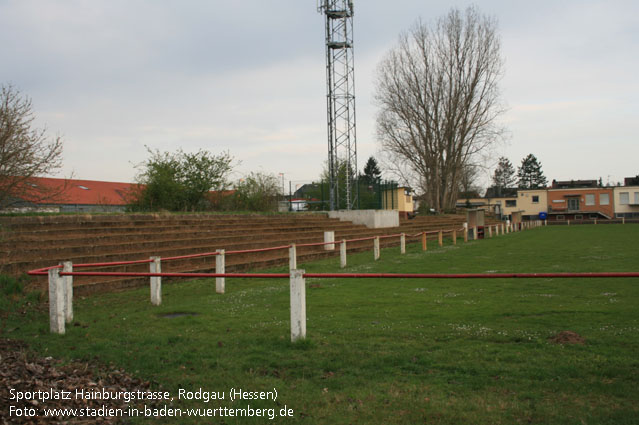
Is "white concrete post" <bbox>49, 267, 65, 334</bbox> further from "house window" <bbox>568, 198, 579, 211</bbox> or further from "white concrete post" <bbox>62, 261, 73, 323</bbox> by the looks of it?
"house window" <bbox>568, 198, 579, 211</bbox>

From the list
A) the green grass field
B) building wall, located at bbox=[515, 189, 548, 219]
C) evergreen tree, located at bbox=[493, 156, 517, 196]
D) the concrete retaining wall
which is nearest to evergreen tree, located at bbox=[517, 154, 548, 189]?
evergreen tree, located at bbox=[493, 156, 517, 196]

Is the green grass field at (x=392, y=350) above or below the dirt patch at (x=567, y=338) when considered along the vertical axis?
below

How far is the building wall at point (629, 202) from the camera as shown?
239 feet

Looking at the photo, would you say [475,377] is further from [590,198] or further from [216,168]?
[590,198]

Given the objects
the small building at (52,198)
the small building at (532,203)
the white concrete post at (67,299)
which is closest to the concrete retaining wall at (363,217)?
the small building at (52,198)

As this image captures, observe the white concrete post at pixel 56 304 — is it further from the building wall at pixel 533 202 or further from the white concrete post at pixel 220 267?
the building wall at pixel 533 202

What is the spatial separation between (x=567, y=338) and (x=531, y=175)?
12946 centimetres

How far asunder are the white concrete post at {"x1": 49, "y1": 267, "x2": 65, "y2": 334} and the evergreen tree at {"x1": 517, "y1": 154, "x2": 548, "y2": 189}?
12877cm

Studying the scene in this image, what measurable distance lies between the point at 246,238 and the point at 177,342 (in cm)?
1050

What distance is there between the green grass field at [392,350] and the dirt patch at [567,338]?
9cm

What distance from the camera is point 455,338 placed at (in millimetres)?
5430

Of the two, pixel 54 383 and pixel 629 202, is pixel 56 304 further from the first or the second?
pixel 629 202

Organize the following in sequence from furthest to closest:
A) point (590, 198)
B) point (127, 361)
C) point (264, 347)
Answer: point (590, 198), point (264, 347), point (127, 361)

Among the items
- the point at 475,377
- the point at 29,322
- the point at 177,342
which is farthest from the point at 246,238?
the point at 475,377
